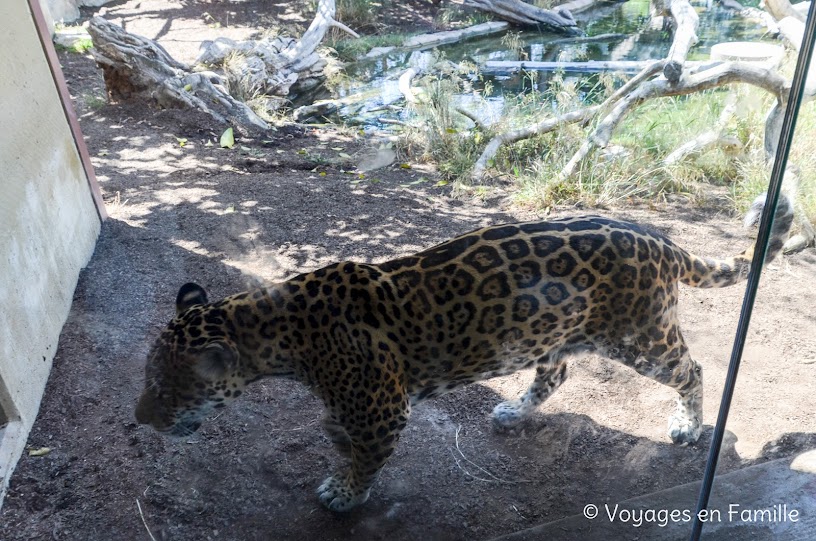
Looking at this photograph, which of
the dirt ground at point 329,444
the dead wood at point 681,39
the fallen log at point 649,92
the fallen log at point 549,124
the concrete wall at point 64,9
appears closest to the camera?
the dirt ground at point 329,444

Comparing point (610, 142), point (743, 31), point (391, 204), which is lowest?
point (391, 204)

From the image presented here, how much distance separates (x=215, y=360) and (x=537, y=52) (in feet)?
27.1

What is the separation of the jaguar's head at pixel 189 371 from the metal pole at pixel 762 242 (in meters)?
1.71

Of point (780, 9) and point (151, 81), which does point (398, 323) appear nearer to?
point (780, 9)

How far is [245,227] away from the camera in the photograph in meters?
4.64

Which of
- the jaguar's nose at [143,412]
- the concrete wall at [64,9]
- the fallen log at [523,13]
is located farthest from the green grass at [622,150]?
the concrete wall at [64,9]

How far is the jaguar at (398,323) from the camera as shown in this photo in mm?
2584

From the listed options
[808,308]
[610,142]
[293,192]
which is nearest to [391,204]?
[293,192]

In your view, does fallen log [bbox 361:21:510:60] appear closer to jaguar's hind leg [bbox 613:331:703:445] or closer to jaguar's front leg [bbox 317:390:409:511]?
jaguar's hind leg [bbox 613:331:703:445]

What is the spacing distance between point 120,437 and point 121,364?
0.46 meters

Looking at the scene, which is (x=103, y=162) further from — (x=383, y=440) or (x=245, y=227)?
(x=383, y=440)

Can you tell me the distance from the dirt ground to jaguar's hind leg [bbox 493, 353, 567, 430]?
0.20 ft

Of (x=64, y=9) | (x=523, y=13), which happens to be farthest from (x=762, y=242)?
(x=64, y=9)

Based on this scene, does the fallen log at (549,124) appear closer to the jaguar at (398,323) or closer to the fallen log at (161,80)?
the jaguar at (398,323)
